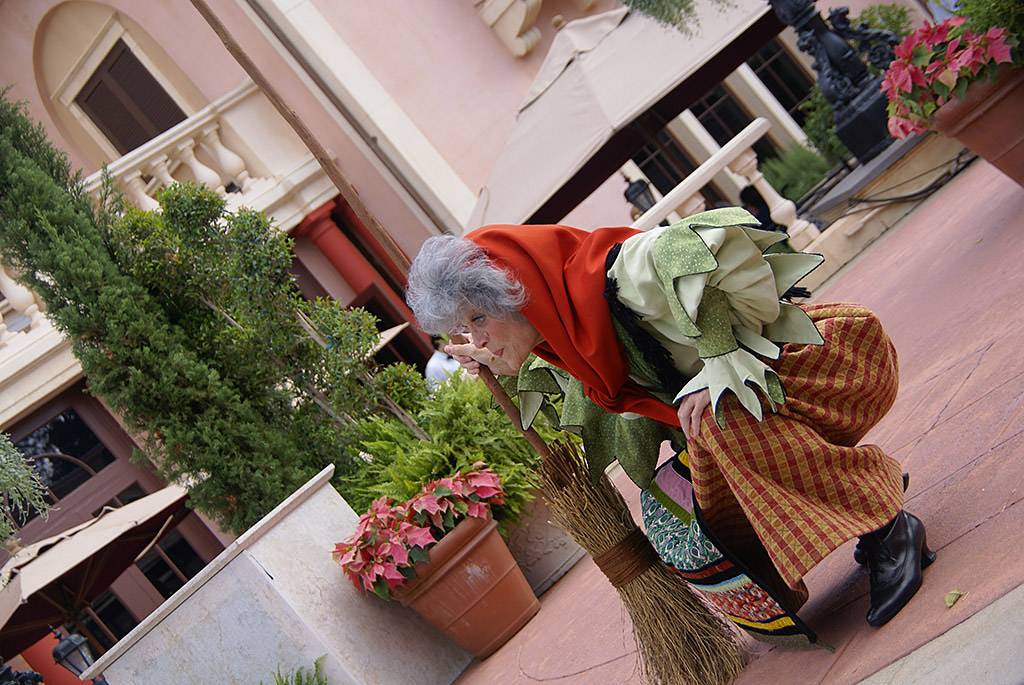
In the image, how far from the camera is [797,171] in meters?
13.5

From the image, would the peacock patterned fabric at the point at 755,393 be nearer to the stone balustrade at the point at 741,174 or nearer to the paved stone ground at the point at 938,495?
the paved stone ground at the point at 938,495

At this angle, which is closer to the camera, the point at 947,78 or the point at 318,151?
the point at 318,151

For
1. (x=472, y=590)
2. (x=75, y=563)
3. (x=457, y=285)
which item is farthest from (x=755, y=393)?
(x=75, y=563)

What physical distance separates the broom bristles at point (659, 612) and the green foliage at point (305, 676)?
1.92 m

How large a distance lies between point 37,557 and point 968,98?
6362mm

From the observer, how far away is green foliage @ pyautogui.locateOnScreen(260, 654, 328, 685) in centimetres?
484

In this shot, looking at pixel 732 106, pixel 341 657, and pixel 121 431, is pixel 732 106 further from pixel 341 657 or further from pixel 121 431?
pixel 341 657

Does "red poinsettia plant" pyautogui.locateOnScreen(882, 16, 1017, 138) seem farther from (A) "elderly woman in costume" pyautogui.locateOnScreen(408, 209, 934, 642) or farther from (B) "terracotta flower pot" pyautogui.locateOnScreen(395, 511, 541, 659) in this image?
(B) "terracotta flower pot" pyautogui.locateOnScreen(395, 511, 541, 659)

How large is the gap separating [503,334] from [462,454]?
2861mm

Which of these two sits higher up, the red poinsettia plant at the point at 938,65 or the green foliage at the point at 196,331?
the green foliage at the point at 196,331

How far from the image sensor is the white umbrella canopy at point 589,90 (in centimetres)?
901

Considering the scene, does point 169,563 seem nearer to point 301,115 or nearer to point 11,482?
point 301,115

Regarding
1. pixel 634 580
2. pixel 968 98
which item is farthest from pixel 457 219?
pixel 634 580

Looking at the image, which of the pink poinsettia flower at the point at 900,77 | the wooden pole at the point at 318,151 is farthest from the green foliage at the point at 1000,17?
the wooden pole at the point at 318,151
